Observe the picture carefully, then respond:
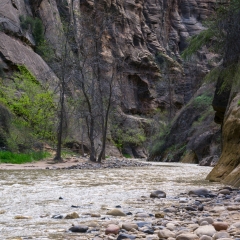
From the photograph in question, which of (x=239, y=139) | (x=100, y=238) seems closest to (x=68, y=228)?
(x=100, y=238)

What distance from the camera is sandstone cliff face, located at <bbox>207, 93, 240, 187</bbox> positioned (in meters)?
8.06

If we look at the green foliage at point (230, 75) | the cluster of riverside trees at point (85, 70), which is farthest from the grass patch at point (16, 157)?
the green foliage at point (230, 75)

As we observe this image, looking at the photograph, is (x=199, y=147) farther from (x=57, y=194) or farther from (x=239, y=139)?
(x=57, y=194)

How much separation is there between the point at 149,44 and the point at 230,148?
50443 mm

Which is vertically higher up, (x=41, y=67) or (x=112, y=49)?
(x=112, y=49)

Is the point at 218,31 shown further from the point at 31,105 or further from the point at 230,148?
the point at 31,105

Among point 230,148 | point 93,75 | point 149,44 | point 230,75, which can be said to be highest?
point 149,44

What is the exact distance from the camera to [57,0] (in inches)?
1827

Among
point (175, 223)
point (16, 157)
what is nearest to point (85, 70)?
point (16, 157)

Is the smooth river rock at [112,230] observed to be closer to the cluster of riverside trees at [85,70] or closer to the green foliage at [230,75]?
the green foliage at [230,75]

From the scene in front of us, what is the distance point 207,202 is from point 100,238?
2.46 metres

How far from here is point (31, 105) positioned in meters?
22.8

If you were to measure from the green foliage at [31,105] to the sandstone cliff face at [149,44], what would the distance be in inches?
538

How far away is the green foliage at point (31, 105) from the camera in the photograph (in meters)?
22.2
